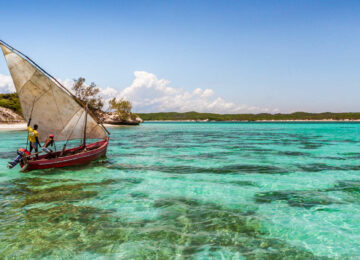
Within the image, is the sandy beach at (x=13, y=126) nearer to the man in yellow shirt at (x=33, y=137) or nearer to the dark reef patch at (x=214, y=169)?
the man in yellow shirt at (x=33, y=137)

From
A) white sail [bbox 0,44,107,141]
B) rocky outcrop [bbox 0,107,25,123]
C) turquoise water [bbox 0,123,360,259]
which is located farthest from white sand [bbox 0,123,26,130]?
turquoise water [bbox 0,123,360,259]

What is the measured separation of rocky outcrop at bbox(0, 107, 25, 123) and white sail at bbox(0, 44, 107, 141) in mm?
70217

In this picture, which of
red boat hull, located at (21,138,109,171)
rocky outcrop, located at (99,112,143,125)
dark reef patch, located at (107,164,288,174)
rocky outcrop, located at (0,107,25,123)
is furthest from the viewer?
rocky outcrop, located at (99,112,143,125)

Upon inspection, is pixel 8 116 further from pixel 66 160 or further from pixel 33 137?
pixel 66 160

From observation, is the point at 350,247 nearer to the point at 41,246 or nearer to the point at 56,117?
the point at 41,246

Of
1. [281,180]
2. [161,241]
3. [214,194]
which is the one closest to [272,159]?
[281,180]

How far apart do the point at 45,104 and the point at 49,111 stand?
622 mm

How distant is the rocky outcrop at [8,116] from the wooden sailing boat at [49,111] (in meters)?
70.3

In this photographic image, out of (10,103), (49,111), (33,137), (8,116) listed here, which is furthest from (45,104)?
(10,103)

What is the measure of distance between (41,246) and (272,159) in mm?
20165

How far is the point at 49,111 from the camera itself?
18969 millimetres

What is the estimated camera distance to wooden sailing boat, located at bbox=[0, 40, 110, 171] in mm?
17078

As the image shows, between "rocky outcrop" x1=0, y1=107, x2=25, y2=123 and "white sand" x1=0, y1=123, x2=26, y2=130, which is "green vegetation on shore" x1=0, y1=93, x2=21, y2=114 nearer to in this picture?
"rocky outcrop" x1=0, y1=107, x2=25, y2=123

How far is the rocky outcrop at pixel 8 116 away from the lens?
76.3 m
